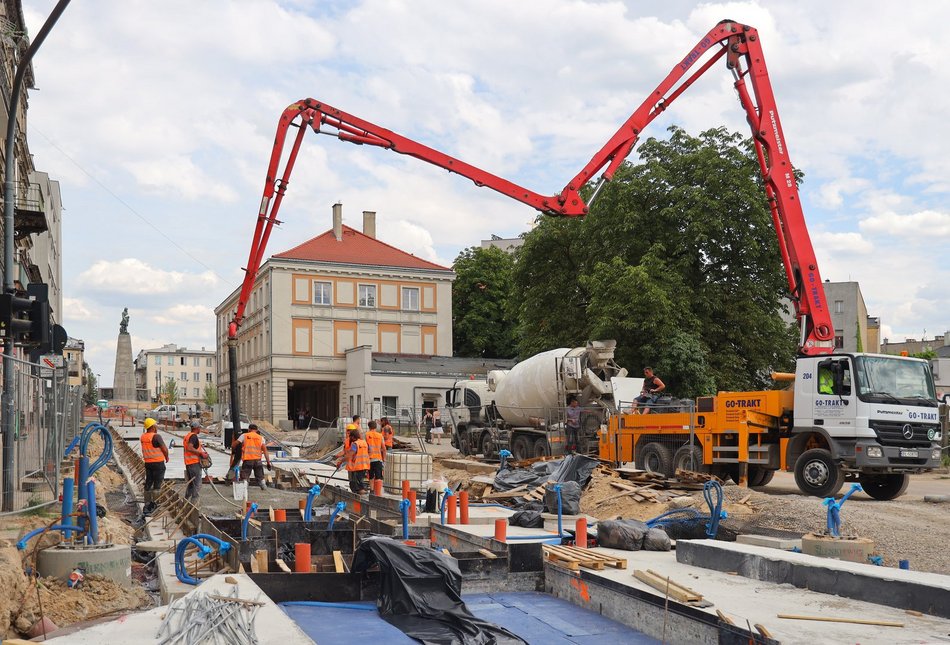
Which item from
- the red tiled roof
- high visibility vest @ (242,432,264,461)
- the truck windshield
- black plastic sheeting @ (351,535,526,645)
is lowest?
black plastic sheeting @ (351,535,526,645)

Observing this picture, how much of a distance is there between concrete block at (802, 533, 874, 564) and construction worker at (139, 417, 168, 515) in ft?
34.5

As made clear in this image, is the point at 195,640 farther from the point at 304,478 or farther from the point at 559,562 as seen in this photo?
the point at 304,478

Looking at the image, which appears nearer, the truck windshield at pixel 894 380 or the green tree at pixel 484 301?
the truck windshield at pixel 894 380

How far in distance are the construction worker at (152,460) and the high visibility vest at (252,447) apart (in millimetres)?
1927

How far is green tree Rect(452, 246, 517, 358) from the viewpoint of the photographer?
201 feet

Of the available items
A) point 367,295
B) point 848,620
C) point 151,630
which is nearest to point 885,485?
point 848,620

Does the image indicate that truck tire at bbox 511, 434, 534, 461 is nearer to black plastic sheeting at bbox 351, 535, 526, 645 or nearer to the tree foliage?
the tree foliage

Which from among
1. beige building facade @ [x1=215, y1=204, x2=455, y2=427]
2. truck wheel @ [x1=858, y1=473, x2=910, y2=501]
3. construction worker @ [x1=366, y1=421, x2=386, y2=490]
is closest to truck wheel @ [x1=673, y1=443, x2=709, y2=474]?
truck wheel @ [x1=858, y1=473, x2=910, y2=501]

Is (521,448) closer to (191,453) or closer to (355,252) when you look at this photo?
(191,453)

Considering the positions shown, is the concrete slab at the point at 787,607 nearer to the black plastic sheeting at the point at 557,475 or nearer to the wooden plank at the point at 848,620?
the wooden plank at the point at 848,620

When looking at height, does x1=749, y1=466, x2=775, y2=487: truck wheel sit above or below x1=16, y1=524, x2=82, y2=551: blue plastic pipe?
below

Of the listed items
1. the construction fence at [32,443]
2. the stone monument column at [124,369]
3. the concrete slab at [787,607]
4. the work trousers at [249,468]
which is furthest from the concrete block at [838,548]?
the stone monument column at [124,369]

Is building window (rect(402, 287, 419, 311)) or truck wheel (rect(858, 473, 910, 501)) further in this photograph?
building window (rect(402, 287, 419, 311))

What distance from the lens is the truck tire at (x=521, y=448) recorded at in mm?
25328
